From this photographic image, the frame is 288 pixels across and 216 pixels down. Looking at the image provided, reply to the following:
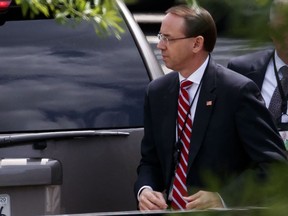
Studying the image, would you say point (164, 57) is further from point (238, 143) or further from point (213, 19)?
point (213, 19)

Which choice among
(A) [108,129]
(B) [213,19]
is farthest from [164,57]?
(B) [213,19]

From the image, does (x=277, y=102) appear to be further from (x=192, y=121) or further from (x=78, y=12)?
(x=78, y=12)

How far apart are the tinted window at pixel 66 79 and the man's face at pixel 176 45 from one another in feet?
1.21

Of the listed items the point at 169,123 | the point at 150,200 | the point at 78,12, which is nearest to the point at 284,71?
the point at 169,123

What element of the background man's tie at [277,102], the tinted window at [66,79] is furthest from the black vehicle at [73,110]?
the background man's tie at [277,102]

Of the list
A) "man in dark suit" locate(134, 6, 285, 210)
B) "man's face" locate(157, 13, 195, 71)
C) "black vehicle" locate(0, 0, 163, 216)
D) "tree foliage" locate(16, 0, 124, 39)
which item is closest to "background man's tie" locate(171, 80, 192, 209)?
"man in dark suit" locate(134, 6, 285, 210)

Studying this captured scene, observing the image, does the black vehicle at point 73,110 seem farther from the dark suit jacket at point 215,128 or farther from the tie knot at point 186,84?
the tie knot at point 186,84

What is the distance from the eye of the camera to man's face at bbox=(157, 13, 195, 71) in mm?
4738

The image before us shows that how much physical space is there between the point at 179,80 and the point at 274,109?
639 millimetres

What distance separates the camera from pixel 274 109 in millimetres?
5043

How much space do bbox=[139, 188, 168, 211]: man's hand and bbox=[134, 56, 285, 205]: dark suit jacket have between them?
9 centimetres

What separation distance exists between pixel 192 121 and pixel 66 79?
0.81m

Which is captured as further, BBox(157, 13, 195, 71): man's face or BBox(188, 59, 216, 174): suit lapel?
BBox(157, 13, 195, 71): man's face

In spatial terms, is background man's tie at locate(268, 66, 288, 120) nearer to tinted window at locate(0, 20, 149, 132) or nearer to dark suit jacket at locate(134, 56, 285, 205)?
dark suit jacket at locate(134, 56, 285, 205)
